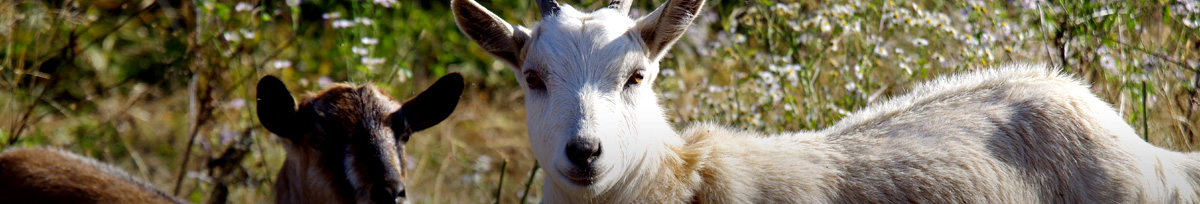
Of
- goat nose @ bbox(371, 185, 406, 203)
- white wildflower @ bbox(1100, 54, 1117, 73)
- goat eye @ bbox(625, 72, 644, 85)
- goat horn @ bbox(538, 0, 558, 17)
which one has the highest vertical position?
→ goat eye @ bbox(625, 72, 644, 85)

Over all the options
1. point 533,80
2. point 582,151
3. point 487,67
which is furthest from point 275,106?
point 487,67

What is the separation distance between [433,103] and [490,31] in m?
1.26

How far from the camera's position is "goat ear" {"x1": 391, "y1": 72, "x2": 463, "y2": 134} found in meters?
4.64

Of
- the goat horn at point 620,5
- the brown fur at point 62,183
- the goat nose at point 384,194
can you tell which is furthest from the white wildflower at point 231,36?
the goat horn at point 620,5

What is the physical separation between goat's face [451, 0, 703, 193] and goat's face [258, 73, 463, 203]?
976mm

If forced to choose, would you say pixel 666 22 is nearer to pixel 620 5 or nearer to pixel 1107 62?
pixel 620 5

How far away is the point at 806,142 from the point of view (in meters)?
3.86

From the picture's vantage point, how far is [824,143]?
3852 millimetres

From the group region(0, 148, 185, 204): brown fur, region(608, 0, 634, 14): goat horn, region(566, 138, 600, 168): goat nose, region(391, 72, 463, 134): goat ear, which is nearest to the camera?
region(566, 138, 600, 168): goat nose

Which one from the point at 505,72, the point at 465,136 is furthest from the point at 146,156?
the point at 505,72

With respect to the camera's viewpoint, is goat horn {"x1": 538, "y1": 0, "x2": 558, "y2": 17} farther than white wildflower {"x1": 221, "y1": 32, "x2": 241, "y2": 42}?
No

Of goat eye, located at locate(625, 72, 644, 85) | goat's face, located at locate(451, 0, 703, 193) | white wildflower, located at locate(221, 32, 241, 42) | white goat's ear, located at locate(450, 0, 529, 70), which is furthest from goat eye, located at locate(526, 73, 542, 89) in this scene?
white wildflower, located at locate(221, 32, 241, 42)

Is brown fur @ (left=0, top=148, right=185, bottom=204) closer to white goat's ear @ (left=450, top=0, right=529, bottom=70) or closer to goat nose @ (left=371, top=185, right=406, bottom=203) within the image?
goat nose @ (left=371, top=185, right=406, bottom=203)

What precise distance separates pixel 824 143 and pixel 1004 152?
2.07 ft
